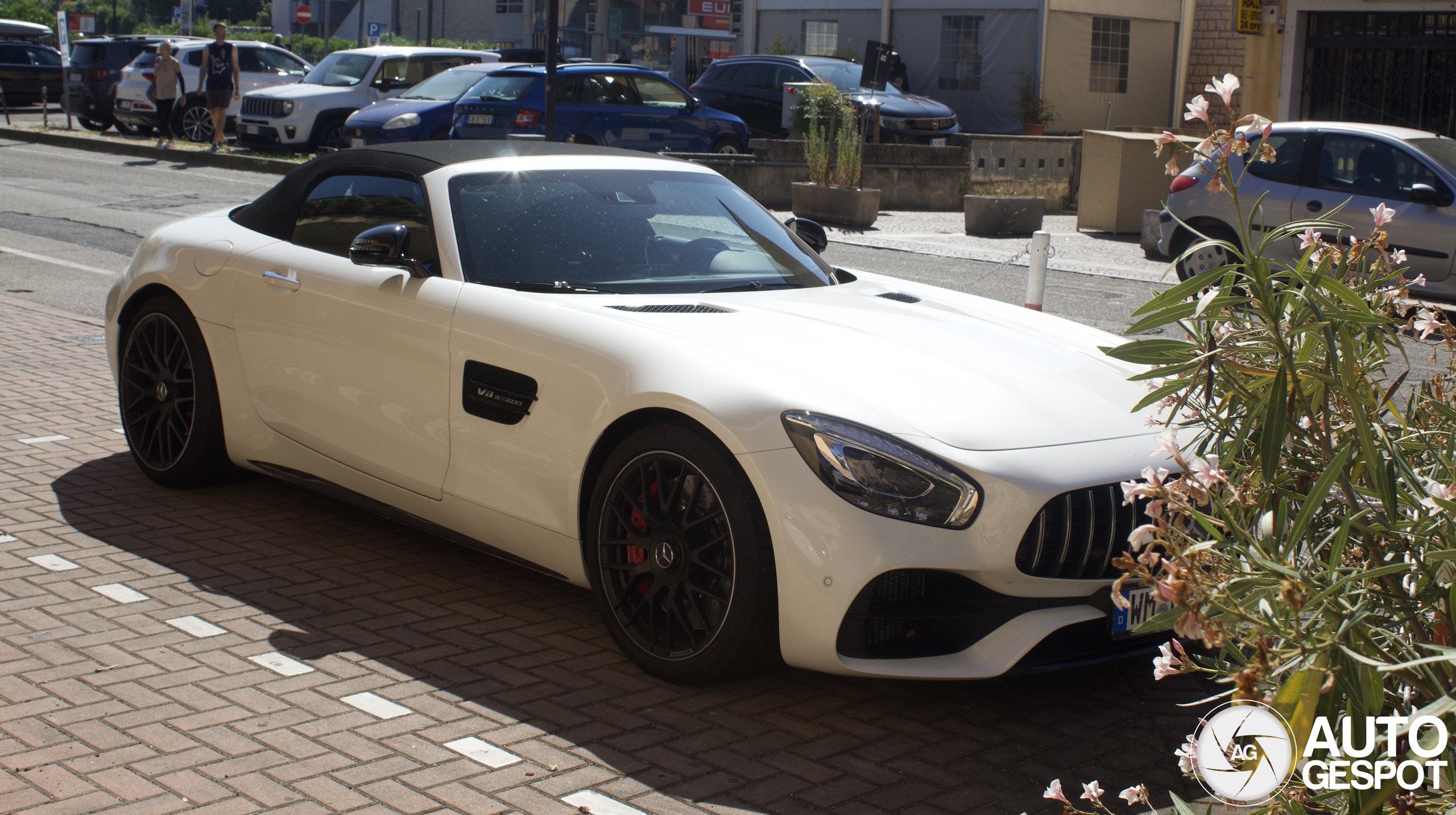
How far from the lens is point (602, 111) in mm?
18984

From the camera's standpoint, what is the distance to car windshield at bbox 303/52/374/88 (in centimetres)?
2286

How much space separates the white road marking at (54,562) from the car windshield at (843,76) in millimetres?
20219

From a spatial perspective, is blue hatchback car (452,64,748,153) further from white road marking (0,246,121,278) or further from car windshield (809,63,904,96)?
white road marking (0,246,121,278)

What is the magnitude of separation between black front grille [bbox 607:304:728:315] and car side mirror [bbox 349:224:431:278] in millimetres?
768

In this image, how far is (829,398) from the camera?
3.64m

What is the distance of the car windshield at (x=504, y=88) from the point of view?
60.5ft

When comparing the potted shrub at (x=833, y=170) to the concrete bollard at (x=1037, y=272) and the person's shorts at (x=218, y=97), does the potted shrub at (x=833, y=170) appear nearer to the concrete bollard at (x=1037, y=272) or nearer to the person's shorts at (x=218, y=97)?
the person's shorts at (x=218, y=97)

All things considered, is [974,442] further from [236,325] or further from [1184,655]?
[236,325]

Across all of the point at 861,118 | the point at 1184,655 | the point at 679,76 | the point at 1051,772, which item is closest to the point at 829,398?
the point at 1051,772

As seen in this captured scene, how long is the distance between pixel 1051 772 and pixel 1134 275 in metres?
11.2

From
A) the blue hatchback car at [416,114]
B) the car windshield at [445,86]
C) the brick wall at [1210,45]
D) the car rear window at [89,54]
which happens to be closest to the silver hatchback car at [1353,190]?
the blue hatchback car at [416,114]

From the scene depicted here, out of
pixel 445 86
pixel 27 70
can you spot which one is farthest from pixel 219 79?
pixel 27 70

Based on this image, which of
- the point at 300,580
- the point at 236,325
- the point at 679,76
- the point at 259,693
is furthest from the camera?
the point at 679,76

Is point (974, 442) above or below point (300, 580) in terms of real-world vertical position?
above
